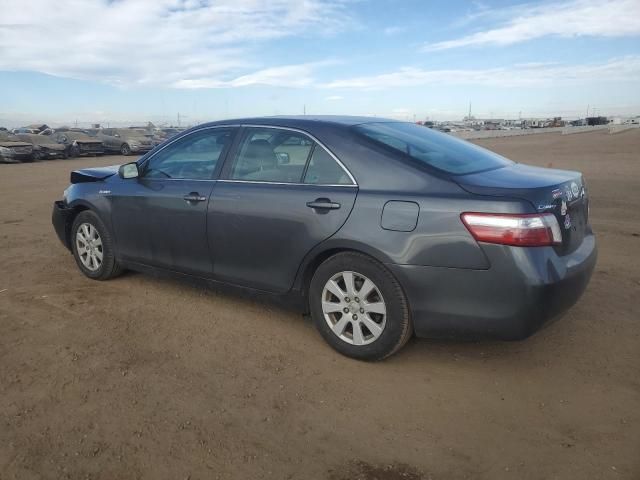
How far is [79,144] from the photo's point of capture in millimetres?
26656

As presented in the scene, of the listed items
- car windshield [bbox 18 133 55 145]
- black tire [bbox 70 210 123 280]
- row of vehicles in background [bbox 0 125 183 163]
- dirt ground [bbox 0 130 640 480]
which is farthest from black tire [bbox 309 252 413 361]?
car windshield [bbox 18 133 55 145]

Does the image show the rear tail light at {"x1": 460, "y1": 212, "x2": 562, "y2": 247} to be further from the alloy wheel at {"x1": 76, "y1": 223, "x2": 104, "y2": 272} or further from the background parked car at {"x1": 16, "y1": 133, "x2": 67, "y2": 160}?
the background parked car at {"x1": 16, "y1": 133, "x2": 67, "y2": 160}

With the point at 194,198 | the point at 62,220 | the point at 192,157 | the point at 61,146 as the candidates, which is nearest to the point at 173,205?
the point at 194,198

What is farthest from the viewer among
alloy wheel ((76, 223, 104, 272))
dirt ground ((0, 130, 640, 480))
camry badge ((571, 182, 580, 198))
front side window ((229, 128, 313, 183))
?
alloy wheel ((76, 223, 104, 272))

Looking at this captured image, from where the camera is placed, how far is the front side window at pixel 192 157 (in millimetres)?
4199

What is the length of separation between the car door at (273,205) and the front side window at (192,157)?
0.64 feet

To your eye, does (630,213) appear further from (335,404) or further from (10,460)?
(10,460)

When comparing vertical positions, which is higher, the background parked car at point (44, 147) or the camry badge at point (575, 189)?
the background parked car at point (44, 147)

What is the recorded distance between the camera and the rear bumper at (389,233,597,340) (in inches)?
114

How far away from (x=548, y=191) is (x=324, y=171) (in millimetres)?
1392

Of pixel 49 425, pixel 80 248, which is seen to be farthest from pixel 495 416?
pixel 80 248

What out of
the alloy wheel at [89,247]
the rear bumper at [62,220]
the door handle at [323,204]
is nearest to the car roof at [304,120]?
the door handle at [323,204]

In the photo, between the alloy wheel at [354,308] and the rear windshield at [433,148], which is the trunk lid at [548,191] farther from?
the alloy wheel at [354,308]

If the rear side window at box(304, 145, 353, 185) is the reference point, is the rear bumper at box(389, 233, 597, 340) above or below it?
below
